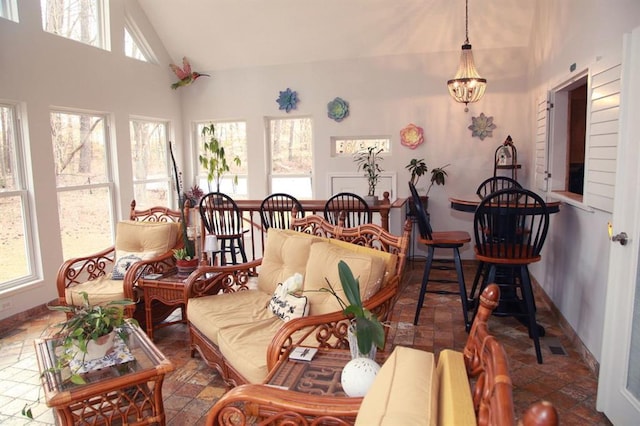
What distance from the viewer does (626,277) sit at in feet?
6.98

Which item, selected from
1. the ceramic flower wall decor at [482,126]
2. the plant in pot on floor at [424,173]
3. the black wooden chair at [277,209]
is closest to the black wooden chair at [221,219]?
the black wooden chair at [277,209]

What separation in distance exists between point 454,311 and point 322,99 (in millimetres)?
3411

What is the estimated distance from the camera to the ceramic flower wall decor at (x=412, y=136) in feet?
18.6

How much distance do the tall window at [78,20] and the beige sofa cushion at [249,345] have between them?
3.83 meters

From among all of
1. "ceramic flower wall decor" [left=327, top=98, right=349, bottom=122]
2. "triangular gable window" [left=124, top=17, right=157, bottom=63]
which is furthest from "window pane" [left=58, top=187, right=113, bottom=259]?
"ceramic flower wall decor" [left=327, top=98, right=349, bottom=122]

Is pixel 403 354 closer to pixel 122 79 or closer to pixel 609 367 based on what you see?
pixel 609 367

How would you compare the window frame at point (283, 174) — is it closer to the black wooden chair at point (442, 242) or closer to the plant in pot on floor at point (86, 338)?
the black wooden chair at point (442, 242)

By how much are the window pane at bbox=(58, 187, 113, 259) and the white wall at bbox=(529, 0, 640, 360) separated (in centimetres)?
480

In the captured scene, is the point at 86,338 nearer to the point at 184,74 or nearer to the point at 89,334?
the point at 89,334

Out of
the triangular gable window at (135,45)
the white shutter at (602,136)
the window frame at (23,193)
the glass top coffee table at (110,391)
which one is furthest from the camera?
the triangular gable window at (135,45)

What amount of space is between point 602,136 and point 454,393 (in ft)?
7.75

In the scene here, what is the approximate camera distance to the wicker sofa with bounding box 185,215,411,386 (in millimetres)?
2094

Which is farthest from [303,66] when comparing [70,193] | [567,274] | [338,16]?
[567,274]

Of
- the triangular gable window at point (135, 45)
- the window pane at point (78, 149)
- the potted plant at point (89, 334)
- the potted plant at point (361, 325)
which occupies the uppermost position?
the triangular gable window at point (135, 45)
